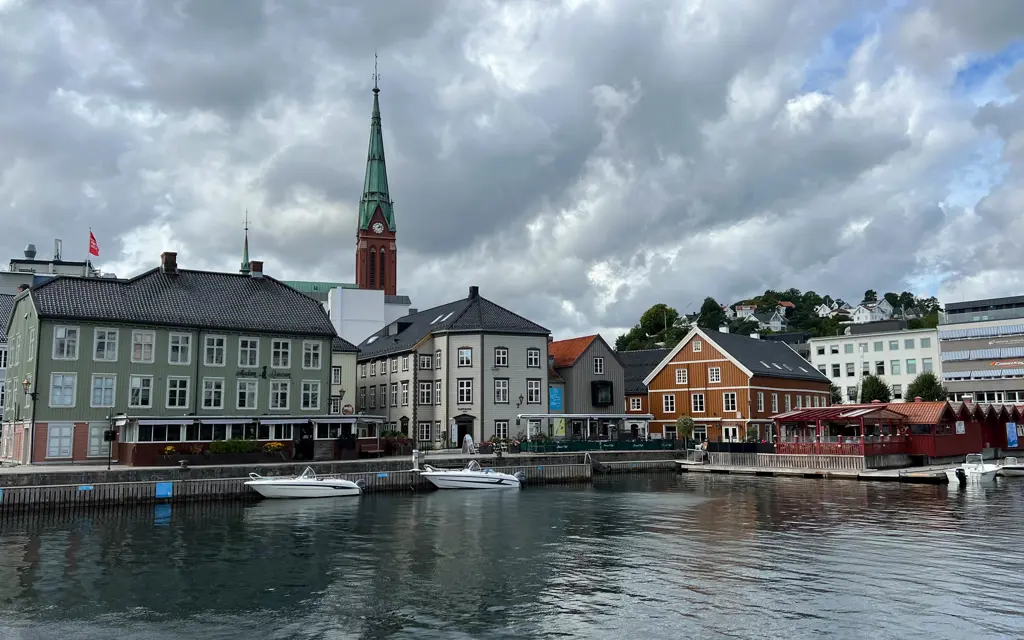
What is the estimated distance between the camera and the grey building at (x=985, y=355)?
9544cm

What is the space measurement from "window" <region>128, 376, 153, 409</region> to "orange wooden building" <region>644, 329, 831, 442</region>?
142 feet

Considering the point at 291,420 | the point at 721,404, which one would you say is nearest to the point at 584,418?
the point at 721,404

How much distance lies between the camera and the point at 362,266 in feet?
428

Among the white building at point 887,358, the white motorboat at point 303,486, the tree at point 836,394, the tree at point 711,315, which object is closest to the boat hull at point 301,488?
the white motorboat at point 303,486

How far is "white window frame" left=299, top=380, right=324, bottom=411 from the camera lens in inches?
2083

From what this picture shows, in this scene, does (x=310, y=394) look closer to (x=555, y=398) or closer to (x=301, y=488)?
(x=301, y=488)

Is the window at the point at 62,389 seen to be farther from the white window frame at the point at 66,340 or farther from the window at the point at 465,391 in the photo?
the window at the point at 465,391

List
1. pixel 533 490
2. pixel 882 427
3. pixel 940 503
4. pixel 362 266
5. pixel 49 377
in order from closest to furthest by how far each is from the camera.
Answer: pixel 940 503 < pixel 49 377 < pixel 533 490 < pixel 882 427 < pixel 362 266

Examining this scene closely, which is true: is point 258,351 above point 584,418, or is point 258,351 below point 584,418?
above

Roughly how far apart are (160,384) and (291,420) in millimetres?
7732

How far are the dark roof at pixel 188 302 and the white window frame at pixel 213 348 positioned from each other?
2.19 ft

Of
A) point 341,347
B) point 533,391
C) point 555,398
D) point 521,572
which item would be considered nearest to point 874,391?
point 555,398

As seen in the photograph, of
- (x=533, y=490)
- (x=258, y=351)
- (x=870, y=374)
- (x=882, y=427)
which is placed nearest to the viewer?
(x=533, y=490)

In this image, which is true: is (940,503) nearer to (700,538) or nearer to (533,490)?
(700,538)
